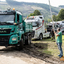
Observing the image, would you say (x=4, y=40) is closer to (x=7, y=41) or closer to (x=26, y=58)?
(x=7, y=41)

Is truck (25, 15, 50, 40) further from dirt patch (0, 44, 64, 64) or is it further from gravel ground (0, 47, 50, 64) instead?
gravel ground (0, 47, 50, 64)

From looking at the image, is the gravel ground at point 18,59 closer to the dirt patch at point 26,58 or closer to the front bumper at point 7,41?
the dirt patch at point 26,58

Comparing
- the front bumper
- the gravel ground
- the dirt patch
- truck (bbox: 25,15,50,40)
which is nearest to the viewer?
the gravel ground

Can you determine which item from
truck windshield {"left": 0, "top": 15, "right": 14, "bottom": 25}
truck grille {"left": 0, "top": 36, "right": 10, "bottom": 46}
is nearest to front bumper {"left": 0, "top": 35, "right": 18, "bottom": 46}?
truck grille {"left": 0, "top": 36, "right": 10, "bottom": 46}

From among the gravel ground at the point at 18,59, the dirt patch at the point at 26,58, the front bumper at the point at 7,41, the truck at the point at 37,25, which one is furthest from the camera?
the truck at the point at 37,25

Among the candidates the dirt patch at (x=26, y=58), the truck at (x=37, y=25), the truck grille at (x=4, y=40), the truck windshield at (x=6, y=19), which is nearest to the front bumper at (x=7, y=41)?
the truck grille at (x=4, y=40)

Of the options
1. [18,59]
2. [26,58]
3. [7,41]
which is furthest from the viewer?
[7,41]

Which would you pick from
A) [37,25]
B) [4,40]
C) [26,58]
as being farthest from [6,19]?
[37,25]

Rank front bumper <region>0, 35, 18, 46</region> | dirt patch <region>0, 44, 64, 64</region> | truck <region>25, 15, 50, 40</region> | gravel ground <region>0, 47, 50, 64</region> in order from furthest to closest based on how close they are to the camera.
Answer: truck <region>25, 15, 50, 40</region>, front bumper <region>0, 35, 18, 46</region>, dirt patch <region>0, 44, 64, 64</region>, gravel ground <region>0, 47, 50, 64</region>

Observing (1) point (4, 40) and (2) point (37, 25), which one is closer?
(1) point (4, 40)

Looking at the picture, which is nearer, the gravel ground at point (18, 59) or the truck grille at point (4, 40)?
the gravel ground at point (18, 59)

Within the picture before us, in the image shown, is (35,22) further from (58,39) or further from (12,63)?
(12,63)

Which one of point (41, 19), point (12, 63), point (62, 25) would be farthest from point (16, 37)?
point (62, 25)

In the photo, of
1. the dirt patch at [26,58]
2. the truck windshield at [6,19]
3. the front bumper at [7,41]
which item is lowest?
the dirt patch at [26,58]
